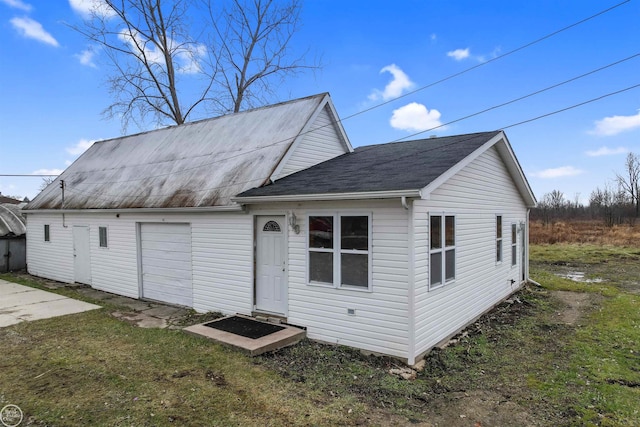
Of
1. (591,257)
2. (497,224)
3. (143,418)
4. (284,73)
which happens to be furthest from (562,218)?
(143,418)

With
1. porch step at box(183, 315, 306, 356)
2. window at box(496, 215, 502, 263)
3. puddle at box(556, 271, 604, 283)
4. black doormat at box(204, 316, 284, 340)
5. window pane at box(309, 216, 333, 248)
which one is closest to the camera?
porch step at box(183, 315, 306, 356)

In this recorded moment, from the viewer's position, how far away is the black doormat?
6.64 meters

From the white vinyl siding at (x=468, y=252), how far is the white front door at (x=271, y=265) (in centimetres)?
254

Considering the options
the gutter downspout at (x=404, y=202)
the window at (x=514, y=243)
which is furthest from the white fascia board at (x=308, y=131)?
the window at (x=514, y=243)

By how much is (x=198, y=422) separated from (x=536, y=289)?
35.2 feet

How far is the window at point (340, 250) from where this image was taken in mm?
6199

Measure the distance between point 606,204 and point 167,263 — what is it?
57467 mm

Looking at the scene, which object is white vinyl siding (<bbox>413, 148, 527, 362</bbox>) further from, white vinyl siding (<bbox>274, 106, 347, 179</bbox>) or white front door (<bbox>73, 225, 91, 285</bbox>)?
white front door (<bbox>73, 225, 91, 285</bbox>)

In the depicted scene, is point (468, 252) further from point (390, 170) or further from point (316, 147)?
point (316, 147)

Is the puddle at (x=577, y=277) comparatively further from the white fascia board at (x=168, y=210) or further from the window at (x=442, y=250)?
the white fascia board at (x=168, y=210)

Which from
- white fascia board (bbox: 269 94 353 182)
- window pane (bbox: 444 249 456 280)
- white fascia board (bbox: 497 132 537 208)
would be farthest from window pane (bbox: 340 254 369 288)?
white fascia board (bbox: 497 132 537 208)

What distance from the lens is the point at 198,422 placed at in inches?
161

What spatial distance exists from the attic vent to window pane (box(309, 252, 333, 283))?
99cm

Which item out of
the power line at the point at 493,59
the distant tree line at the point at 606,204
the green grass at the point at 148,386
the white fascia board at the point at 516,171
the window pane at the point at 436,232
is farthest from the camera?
the distant tree line at the point at 606,204
